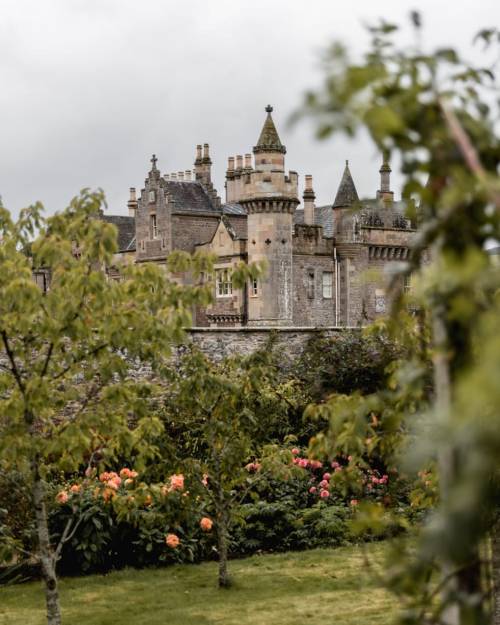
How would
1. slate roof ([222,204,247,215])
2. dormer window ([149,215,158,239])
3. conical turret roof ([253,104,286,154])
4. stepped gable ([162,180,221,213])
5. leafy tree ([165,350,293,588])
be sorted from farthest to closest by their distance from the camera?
1. slate roof ([222,204,247,215])
2. dormer window ([149,215,158,239])
3. stepped gable ([162,180,221,213])
4. conical turret roof ([253,104,286,154])
5. leafy tree ([165,350,293,588])

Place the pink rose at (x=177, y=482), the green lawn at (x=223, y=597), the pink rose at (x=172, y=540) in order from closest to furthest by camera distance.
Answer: the green lawn at (x=223, y=597)
the pink rose at (x=177, y=482)
the pink rose at (x=172, y=540)

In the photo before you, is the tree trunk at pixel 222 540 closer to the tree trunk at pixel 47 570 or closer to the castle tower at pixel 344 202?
the tree trunk at pixel 47 570

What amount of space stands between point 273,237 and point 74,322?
97.3 feet

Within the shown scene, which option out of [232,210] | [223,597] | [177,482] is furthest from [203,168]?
[223,597]

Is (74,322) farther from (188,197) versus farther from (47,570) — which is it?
(188,197)

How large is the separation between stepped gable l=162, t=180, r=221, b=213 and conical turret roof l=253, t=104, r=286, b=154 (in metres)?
14.0

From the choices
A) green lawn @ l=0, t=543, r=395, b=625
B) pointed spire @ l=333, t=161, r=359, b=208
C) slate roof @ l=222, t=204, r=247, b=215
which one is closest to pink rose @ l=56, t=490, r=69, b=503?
green lawn @ l=0, t=543, r=395, b=625

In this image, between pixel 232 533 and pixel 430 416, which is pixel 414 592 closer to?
pixel 430 416

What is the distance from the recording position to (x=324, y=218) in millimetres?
48781

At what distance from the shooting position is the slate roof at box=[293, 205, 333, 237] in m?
47.0

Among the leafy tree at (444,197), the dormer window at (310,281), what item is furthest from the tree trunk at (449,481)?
A: the dormer window at (310,281)

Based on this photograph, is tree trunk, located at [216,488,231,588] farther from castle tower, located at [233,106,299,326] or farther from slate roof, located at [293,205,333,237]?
slate roof, located at [293,205,333,237]

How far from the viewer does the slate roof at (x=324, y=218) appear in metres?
47.0

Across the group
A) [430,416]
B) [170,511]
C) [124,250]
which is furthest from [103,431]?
[124,250]
